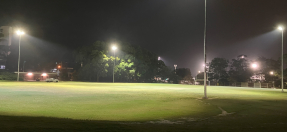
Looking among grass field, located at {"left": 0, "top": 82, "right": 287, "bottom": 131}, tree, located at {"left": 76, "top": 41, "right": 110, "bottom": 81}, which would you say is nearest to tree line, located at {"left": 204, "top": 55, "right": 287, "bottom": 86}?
tree, located at {"left": 76, "top": 41, "right": 110, "bottom": 81}

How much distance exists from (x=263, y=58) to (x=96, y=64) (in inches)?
2324

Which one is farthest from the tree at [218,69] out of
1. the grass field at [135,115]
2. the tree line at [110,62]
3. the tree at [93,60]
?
the grass field at [135,115]

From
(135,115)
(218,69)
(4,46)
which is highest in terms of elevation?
(4,46)

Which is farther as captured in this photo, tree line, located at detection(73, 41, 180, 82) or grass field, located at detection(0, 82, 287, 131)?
tree line, located at detection(73, 41, 180, 82)

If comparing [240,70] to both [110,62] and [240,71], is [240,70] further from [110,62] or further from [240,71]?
[110,62]

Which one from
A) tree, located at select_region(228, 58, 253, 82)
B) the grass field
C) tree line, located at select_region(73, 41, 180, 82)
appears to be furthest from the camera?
tree, located at select_region(228, 58, 253, 82)

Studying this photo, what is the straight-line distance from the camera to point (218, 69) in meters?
106

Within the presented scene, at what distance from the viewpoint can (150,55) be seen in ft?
320

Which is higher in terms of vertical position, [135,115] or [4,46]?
[4,46]

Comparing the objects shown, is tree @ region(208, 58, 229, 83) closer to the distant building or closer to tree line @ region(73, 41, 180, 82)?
tree line @ region(73, 41, 180, 82)

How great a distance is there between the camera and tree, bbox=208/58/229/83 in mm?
104500

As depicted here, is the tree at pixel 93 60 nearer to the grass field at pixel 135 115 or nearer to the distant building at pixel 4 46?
the distant building at pixel 4 46

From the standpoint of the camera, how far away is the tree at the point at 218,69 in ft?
343

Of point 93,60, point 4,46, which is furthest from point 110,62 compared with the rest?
point 4,46
